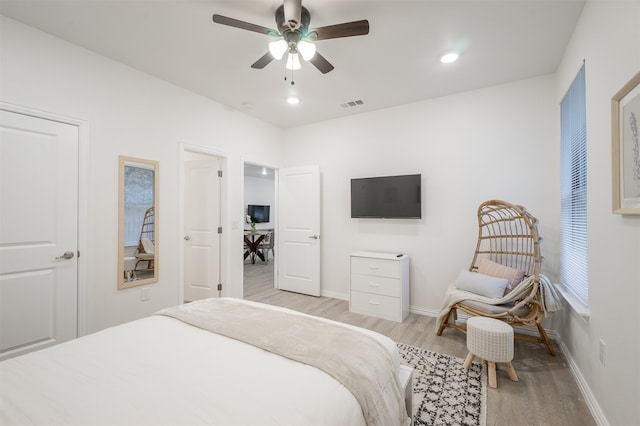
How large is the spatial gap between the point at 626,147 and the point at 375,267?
8.29 feet

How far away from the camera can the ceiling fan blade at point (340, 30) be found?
1.81 meters

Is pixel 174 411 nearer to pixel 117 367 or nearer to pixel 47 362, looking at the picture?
pixel 117 367

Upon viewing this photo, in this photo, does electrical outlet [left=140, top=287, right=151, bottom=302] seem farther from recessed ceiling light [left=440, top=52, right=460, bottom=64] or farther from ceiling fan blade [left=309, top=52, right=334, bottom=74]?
recessed ceiling light [left=440, top=52, right=460, bottom=64]

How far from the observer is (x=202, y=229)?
398 cm

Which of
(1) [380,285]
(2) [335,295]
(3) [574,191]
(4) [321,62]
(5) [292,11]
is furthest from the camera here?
(2) [335,295]

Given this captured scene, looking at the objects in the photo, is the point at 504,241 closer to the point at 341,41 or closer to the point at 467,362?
the point at 467,362

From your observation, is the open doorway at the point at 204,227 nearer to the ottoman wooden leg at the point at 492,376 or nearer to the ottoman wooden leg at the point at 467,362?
the ottoman wooden leg at the point at 467,362

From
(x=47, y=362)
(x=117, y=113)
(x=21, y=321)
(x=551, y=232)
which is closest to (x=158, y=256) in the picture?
(x=21, y=321)

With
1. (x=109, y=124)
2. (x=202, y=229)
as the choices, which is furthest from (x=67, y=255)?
(x=202, y=229)

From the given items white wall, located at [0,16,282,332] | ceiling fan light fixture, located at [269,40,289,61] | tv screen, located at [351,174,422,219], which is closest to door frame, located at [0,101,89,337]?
white wall, located at [0,16,282,332]

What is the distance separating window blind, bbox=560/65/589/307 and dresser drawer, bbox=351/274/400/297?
5.37 ft

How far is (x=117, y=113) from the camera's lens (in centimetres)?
274

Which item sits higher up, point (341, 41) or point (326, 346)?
point (341, 41)

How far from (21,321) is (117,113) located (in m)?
1.98
